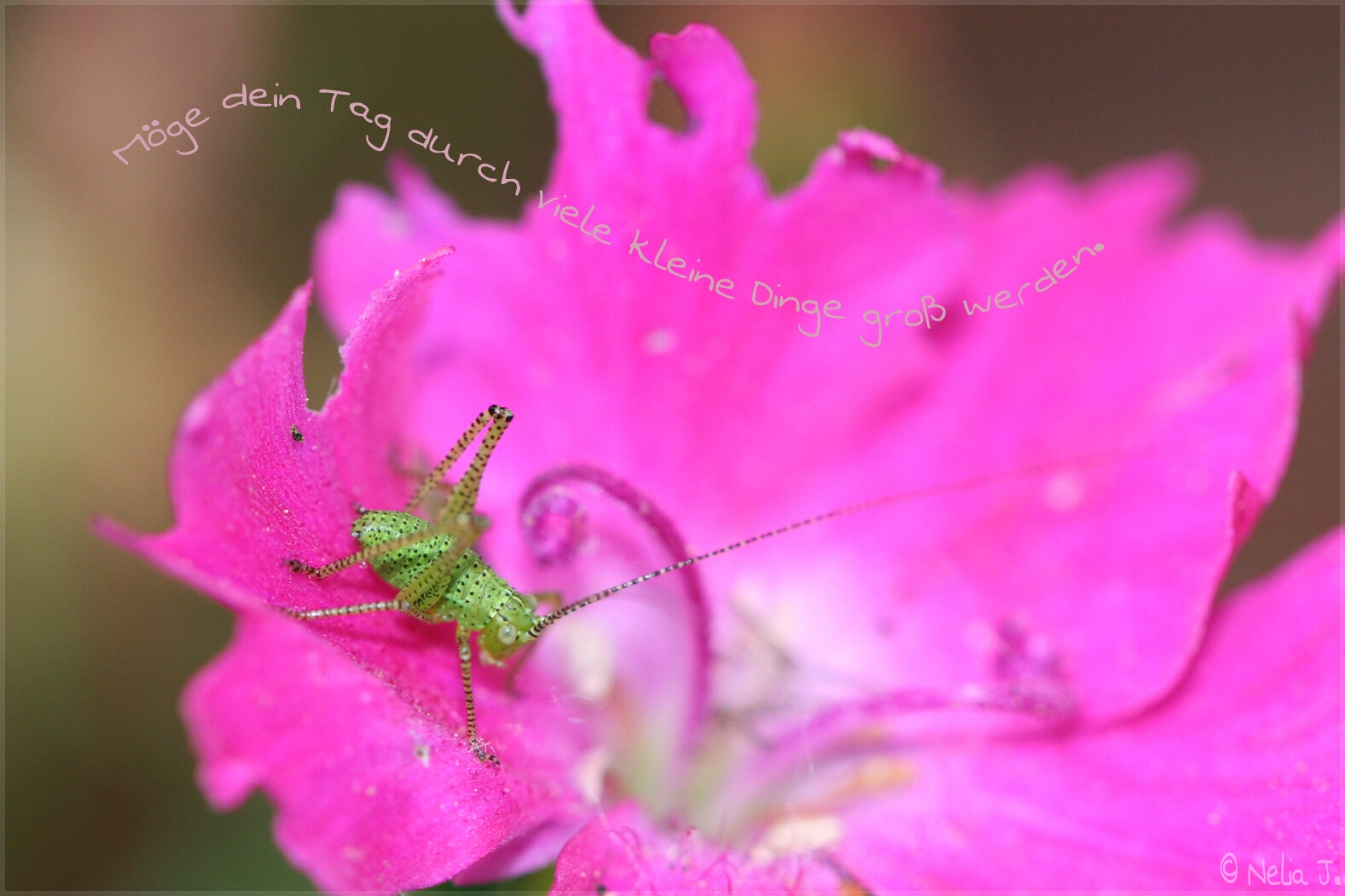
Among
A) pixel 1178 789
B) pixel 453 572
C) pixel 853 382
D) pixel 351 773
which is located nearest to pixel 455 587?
pixel 453 572

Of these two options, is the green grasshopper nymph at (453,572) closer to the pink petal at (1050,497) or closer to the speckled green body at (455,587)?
the speckled green body at (455,587)

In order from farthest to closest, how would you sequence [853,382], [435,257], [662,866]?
[853,382] → [662,866] → [435,257]

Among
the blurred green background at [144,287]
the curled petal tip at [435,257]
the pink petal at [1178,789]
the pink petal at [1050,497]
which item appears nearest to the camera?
the curled petal tip at [435,257]

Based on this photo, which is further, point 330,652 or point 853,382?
point 853,382

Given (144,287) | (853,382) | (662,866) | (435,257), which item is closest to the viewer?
(435,257)

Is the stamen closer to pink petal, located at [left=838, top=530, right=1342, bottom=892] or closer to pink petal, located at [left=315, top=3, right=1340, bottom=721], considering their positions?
pink petal, located at [left=315, top=3, right=1340, bottom=721]

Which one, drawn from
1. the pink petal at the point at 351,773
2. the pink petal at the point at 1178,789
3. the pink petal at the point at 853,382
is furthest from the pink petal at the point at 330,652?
the pink petal at the point at 1178,789

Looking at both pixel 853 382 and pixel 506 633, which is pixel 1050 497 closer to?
pixel 853 382
